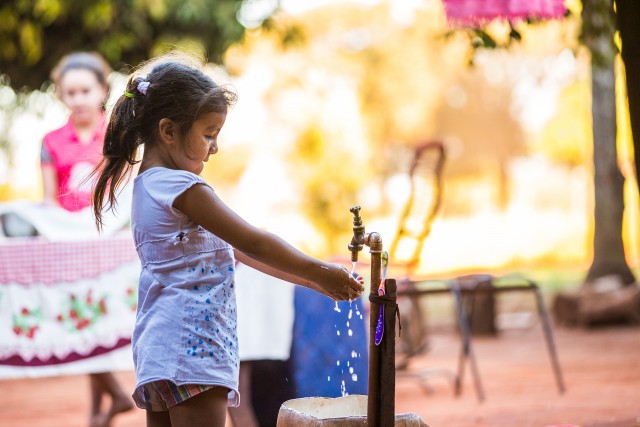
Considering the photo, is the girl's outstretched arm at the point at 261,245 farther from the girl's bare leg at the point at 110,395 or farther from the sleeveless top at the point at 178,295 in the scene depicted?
the girl's bare leg at the point at 110,395

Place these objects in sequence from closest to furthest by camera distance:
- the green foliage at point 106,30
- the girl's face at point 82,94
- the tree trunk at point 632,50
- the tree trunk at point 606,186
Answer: the tree trunk at point 632,50 < the girl's face at point 82,94 < the green foliage at point 106,30 < the tree trunk at point 606,186

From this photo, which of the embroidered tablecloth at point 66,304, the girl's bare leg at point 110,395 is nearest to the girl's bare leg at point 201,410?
the embroidered tablecloth at point 66,304

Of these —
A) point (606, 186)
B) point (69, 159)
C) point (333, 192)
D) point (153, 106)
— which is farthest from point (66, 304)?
point (333, 192)

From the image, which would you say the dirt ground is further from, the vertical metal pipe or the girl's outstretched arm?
the girl's outstretched arm

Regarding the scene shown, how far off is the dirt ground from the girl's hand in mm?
2596

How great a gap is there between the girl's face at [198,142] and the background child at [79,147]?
2254 mm

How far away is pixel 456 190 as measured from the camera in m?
39.8

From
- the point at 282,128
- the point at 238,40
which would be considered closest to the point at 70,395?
the point at 238,40

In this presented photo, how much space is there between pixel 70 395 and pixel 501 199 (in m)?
32.7

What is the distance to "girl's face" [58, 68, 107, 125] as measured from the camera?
4816 mm

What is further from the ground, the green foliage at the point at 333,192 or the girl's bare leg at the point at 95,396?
the green foliage at the point at 333,192

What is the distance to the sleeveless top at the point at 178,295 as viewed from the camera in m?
2.23

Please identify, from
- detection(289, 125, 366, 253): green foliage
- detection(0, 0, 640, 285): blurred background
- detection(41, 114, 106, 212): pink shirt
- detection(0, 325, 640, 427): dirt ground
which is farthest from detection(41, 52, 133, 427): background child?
detection(289, 125, 366, 253): green foliage

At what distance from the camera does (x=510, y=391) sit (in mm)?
6090
